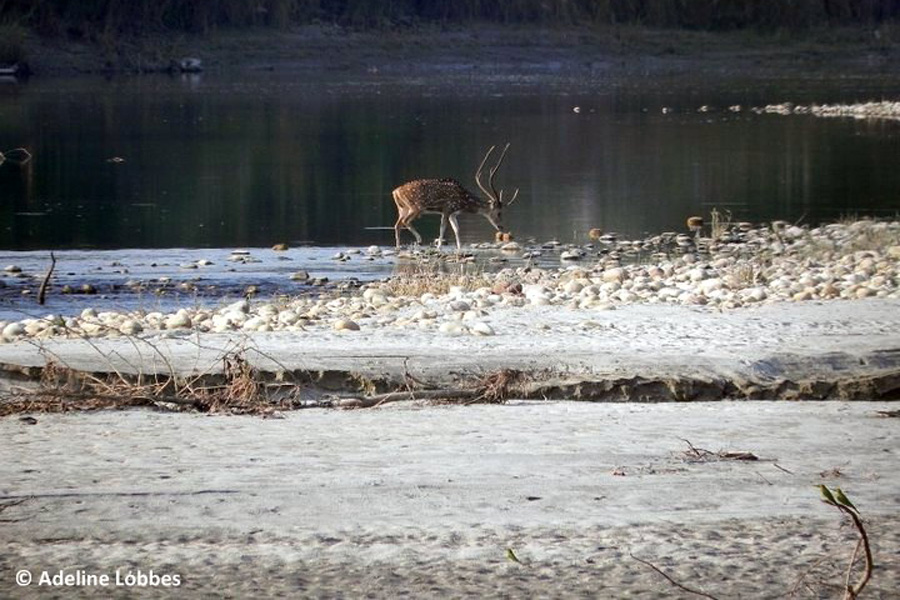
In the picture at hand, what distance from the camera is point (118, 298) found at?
47.5 ft

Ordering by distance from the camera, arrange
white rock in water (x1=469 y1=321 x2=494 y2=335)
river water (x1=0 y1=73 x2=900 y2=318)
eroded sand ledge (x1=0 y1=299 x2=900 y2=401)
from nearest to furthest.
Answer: eroded sand ledge (x1=0 y1=299 x2=900 y2=401) < white rock in water (x1=469 y1=321 x2=494 y2=335) < river water (x1=0 y1=73 x2=900 y2=318)

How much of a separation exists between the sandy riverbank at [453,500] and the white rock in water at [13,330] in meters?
3.26

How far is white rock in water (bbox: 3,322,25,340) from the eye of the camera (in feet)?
34.5

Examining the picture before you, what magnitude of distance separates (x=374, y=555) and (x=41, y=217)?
1632 centimetres

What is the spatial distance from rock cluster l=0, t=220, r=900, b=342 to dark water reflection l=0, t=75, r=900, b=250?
2.52m

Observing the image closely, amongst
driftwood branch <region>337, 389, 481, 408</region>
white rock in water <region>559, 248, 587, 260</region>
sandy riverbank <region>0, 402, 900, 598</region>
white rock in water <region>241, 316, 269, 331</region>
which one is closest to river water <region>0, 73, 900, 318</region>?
white rock in water <region>559, 248, 587, 260</region>

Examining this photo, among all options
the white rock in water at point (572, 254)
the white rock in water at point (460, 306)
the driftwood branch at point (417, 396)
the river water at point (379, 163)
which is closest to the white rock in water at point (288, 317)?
the white rock in water at point (460, 306)

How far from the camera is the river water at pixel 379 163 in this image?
20.0 m

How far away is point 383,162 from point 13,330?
17680 mm

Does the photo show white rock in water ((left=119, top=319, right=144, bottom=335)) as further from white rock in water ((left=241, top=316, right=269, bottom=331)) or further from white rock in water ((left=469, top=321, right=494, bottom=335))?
white rock in water ((left=469, top=321, right=494, bottom=335))

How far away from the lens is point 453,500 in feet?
19.7

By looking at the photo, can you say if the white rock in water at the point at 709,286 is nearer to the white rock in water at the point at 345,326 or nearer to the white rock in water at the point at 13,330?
the white rock in water at the point at 345,326

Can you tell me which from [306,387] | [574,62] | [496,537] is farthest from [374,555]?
[574,62]

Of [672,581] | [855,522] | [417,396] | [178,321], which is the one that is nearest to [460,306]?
[178,321]
